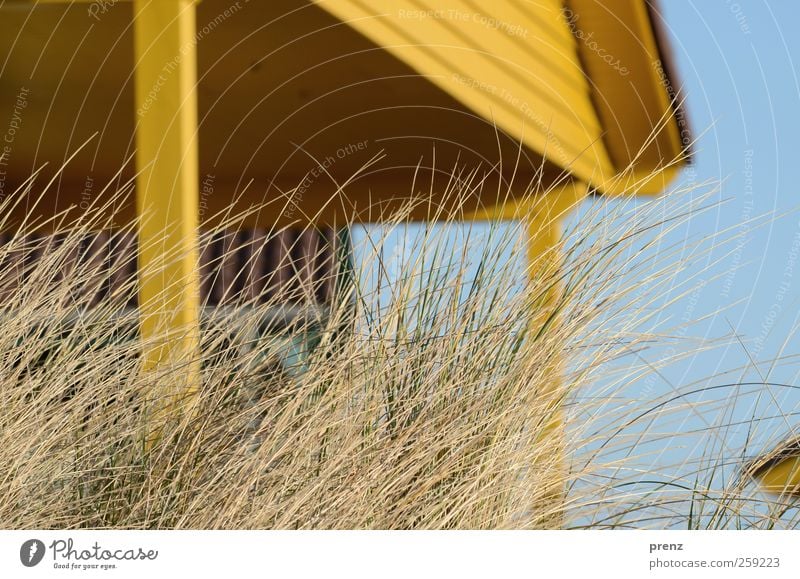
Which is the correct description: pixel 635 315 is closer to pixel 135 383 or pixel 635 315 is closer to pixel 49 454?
pixel 135 383

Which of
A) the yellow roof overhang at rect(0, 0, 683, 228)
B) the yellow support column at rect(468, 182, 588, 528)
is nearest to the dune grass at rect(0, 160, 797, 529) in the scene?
the yellow support column at rect(468, 182, 588, 528)

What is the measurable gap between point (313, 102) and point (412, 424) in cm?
235

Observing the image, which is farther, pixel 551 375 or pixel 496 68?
pixel 496 68

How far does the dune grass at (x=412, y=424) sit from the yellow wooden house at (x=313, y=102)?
20 centimetres

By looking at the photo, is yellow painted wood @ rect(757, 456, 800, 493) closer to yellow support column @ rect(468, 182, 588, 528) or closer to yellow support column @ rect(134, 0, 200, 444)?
yellow support column @ rect(468, 182, 588, 528)

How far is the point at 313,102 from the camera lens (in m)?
3.97

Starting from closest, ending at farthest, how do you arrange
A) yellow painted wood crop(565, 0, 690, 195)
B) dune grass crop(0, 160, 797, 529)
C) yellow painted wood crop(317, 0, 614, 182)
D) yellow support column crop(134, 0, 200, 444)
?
dune grass crop(0, 160, 797, 529) < yellow support column crop(134, 0, 200, 444) < yellow painted wood crop(317, 0, 614, 182) < yellow painted wood crop(565, 0, 690, 195)

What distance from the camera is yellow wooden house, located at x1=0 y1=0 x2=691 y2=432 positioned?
2596mm

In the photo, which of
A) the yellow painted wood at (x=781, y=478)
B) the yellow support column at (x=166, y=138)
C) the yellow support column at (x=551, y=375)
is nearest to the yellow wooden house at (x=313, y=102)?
the yellow support column at (x=166, y=138)

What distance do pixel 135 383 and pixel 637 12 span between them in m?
2.58

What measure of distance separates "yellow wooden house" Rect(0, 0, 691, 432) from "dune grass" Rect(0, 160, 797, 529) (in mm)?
196

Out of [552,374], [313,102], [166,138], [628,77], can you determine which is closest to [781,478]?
[552,374]

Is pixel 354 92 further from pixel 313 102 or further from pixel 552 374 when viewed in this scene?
pixel 552 374

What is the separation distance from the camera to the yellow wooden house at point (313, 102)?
2596mm
